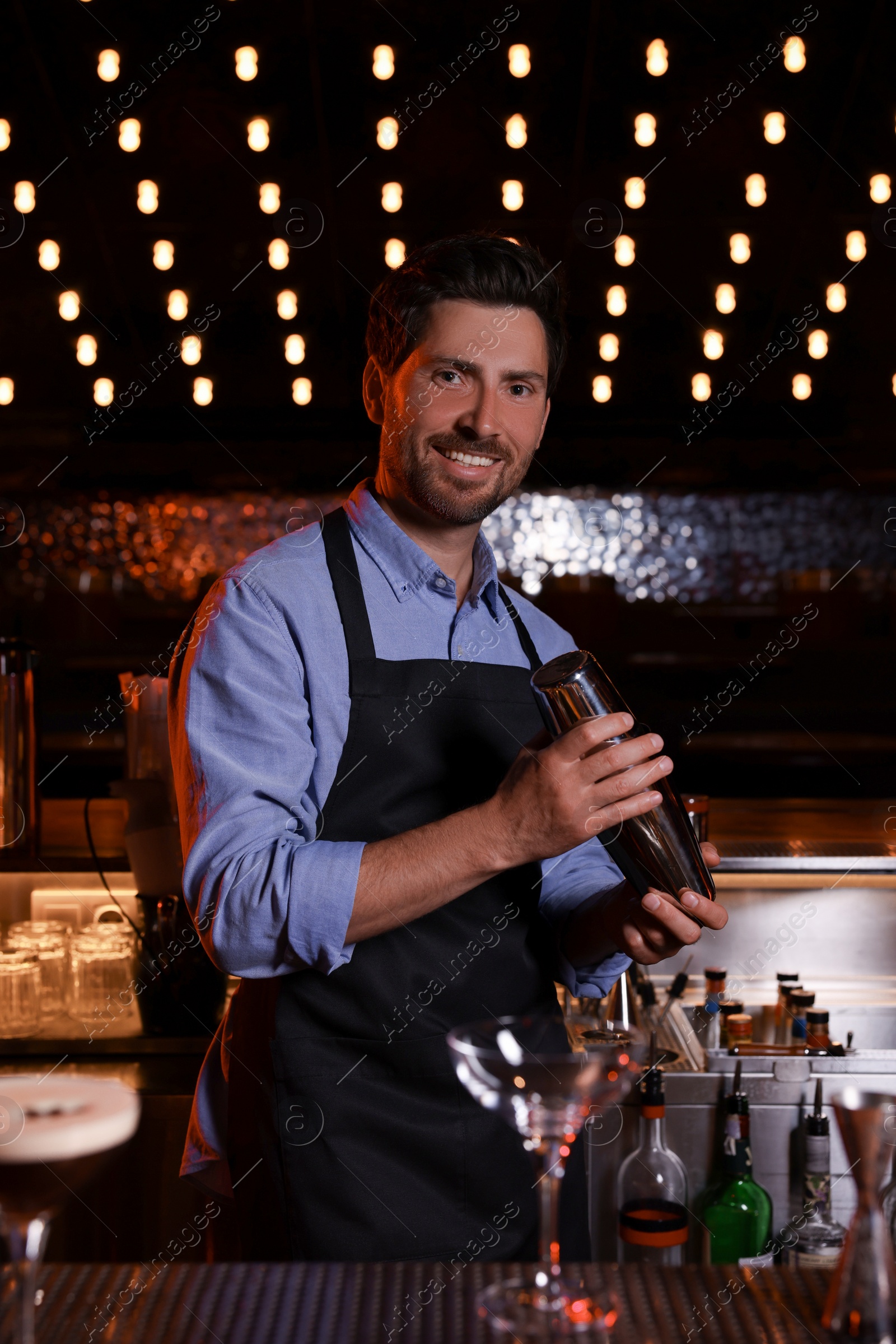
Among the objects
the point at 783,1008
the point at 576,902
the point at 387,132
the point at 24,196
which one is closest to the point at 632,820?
the point at 576,902

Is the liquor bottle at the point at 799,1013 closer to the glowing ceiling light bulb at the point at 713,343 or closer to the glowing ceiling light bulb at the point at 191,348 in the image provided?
the glowing ceiling light bulb at the point at 713,343

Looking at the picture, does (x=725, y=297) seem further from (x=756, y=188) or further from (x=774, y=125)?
(x=774, y=125)

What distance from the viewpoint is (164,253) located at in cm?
312

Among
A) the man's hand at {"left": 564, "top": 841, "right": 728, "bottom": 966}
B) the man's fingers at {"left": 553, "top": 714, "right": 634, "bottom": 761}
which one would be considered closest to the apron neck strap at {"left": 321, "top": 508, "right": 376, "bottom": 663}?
the man's fingers at {"left": 553, "top": 714, "right": 634, "bottom": 761}

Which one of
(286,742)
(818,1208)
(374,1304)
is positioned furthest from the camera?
(818,1208)

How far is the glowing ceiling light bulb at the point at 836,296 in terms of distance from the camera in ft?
10.5

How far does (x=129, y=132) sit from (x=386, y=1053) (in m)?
2.44

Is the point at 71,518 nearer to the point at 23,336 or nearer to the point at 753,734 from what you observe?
the point at 23,336

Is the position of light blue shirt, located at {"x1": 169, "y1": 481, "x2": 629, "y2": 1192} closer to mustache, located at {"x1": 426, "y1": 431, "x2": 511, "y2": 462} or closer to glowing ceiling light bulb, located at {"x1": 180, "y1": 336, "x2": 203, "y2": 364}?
mustache, located at {"x1": 426, "y1": 431, "x2": 511, "y2": 462}

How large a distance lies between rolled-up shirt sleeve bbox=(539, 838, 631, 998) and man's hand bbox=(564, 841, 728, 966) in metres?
0.03

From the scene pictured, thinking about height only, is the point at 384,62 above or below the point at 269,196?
above

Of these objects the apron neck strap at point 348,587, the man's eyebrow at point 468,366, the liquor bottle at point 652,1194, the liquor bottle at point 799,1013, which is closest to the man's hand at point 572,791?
the apron neck strap at point 348,587

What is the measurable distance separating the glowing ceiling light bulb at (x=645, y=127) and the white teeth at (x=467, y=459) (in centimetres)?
174

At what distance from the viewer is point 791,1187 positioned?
200 centimetres
